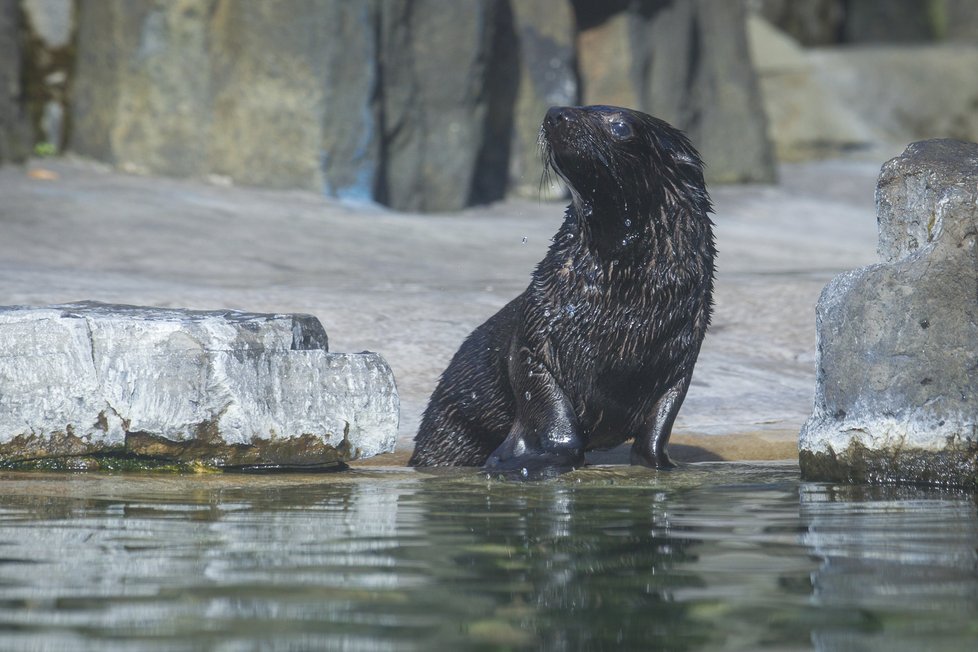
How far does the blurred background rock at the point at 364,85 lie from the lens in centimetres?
1217

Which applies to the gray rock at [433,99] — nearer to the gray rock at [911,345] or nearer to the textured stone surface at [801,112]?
the textured stone surface at [801,112]

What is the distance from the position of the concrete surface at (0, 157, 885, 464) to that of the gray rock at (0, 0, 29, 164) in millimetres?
226

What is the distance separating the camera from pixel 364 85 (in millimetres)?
12656

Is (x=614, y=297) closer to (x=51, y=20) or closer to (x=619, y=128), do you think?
(x=619, y=128)

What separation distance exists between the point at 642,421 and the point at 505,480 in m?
0.75

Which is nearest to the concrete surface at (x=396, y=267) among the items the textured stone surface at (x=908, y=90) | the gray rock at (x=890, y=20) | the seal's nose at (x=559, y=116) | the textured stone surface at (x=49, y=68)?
the textured stone surface at (x=49, y=68)

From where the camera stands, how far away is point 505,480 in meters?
4.42

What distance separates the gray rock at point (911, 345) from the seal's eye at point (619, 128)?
0.91 meters

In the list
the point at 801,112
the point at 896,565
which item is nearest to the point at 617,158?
the point at 896,565

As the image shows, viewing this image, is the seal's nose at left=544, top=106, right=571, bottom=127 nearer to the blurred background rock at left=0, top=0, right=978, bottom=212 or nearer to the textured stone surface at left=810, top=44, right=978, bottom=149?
the blurred background rock at left=0, top=0, right=978, bottom=212

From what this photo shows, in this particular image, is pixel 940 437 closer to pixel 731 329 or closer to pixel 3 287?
pixel 731 329

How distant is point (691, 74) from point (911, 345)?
12.2 m

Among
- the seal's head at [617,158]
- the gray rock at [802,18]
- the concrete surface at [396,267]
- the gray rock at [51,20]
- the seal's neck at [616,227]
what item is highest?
the gray rock at [802,18]

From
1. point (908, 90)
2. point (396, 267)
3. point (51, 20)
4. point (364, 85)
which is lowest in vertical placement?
point (396, 267)
